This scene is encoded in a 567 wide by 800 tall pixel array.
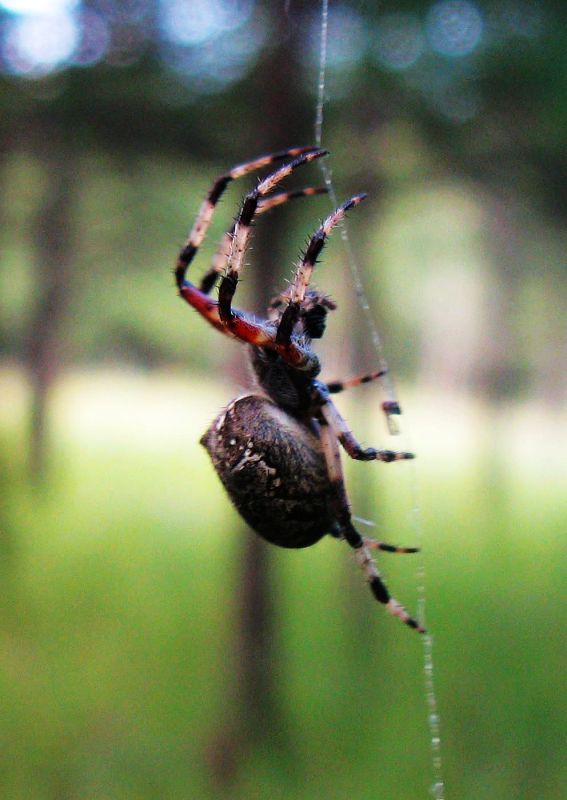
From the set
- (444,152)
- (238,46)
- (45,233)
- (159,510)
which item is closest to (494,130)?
(444,152)

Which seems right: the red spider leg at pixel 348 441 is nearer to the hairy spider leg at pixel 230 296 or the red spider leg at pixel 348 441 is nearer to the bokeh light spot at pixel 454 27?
the hairy spider leg at pixel 230 296

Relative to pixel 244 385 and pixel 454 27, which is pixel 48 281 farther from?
pixel 244 385

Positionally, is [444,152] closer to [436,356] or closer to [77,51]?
[77,51]

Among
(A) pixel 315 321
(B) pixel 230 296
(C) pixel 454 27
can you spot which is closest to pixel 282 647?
(C) pixel 454 27

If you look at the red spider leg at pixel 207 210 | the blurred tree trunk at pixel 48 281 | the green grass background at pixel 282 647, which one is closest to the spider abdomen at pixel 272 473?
the red spider leg at pixel 207 210

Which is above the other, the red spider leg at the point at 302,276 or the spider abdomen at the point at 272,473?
the red spider leg at the point at 302,276

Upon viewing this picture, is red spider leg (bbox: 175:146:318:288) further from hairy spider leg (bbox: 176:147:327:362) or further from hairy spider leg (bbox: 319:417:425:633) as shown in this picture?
hairy spider leg (bbox: 319:417:425:633)
